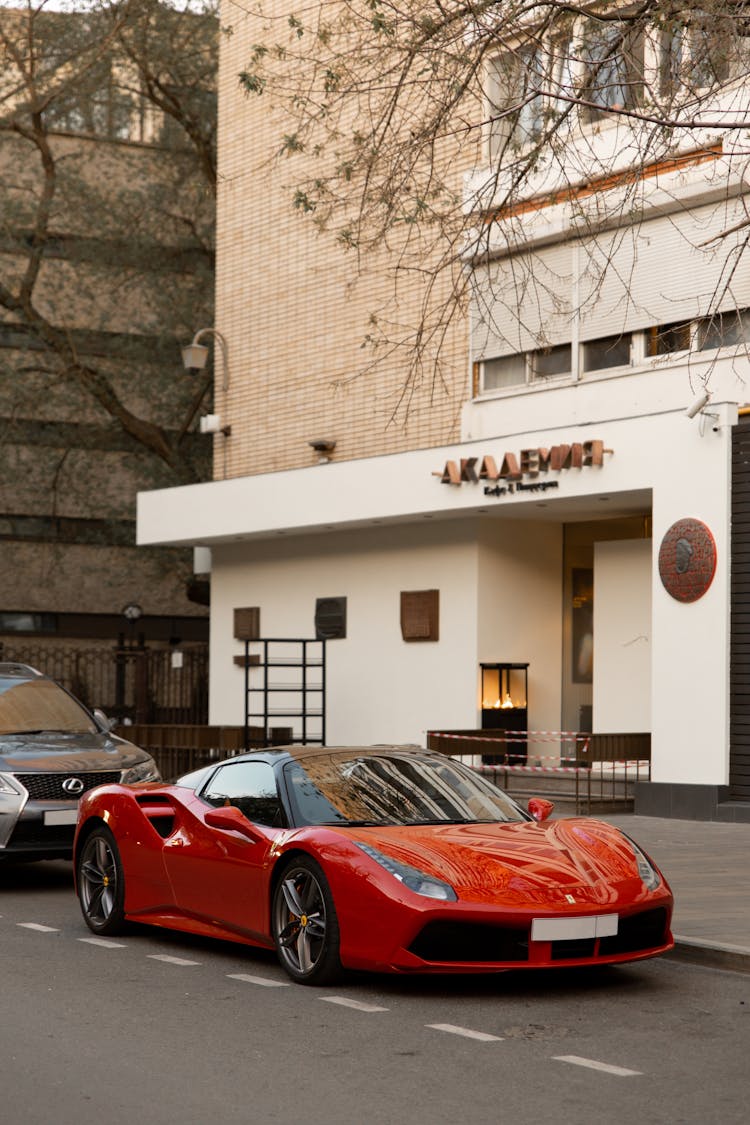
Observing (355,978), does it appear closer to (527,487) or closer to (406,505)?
(527,487)

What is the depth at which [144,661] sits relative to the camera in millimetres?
30328

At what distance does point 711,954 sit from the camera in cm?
943

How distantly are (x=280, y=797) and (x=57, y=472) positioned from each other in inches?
976

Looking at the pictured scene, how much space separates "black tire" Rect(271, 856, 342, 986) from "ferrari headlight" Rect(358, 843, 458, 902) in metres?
0.36

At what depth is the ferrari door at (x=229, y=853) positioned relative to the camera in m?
9.10

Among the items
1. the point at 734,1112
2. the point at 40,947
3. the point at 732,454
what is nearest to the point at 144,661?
the point at 732,454

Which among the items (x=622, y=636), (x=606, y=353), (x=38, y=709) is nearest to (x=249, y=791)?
(x=38, y=709)

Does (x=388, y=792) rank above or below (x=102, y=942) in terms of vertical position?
above

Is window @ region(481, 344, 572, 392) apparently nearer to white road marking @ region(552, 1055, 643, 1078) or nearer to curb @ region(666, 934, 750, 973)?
curb @ region(666, 934, 750, 973)

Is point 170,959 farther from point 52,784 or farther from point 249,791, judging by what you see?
point 52,784

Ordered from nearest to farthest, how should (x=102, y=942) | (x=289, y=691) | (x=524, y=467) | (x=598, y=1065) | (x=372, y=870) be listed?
1. (x=598, y=1065)
2. (x=372, y=870)
3. (x=102, y=942)
4. (x=524, y=467)
5. (x=289, y=691)

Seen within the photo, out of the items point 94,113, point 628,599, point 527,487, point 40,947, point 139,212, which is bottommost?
point 40,947

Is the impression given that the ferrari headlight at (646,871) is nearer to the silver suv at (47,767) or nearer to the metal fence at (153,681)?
the silver suv at (47,767)

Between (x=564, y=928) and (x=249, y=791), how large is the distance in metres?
2.33
